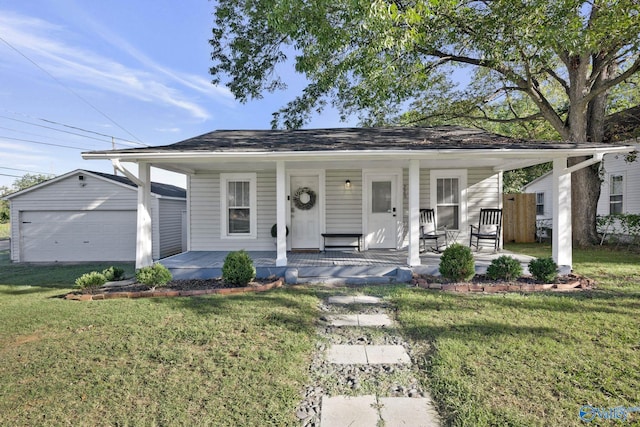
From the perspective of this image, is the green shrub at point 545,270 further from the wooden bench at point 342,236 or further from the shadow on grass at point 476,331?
the wooden bench at point 342,236

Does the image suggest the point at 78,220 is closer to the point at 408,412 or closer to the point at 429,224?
the point at 429,224

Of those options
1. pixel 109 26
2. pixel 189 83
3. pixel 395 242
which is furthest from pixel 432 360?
pixel 189 83

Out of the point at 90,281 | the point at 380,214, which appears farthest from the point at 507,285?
the point at 90,281

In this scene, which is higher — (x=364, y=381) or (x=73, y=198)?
(x=73, y=198)

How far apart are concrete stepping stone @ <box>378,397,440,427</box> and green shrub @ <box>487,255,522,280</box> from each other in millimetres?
3951

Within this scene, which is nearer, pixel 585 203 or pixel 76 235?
pixel 585 203

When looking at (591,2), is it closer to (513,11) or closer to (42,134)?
(513,11)

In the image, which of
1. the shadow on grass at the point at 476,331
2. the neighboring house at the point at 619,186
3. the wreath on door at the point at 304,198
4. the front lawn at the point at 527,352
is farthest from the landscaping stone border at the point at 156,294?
the neighboring house at the point at 619,186

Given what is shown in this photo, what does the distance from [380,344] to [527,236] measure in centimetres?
1064

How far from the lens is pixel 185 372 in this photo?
2740 mm

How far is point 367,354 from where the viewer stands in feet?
10.3

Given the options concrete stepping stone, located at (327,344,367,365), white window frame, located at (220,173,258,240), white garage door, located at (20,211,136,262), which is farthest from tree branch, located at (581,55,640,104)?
white garage door, located at (20,211,136,262)

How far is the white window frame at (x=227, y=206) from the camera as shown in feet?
27.6

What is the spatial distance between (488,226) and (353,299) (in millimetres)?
5296
